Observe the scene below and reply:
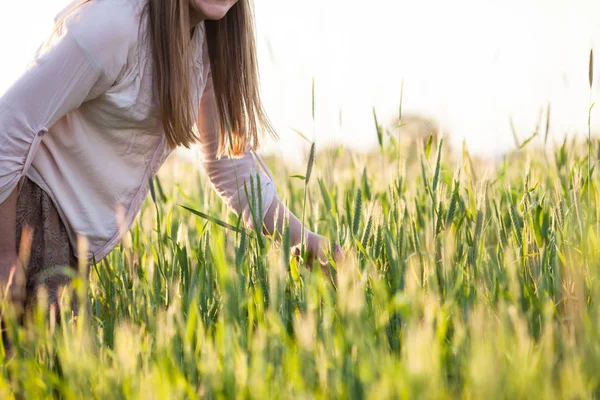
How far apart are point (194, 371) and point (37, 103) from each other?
66 cm

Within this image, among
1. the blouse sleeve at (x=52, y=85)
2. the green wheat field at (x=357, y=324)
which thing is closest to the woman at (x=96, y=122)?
the blouse sleeve at (x=52, y=85)

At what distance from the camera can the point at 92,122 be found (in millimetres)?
1713

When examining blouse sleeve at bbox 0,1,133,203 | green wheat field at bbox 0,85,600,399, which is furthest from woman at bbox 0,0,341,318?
green wheat field at bbox 0,85,600,399

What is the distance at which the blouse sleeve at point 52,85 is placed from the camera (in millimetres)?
1499

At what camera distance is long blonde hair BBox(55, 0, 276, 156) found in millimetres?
1715

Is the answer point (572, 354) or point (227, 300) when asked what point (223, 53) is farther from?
point (572, 354)

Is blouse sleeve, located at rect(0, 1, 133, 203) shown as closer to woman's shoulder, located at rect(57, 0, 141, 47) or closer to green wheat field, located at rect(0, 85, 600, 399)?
woman's shoulder, located at rect(57, 0, 141, 47)

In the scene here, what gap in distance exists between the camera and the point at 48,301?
165cm

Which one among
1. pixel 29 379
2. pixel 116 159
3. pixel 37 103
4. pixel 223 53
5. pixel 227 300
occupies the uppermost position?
pixel 223 53

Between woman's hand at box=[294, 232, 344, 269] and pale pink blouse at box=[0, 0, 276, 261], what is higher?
pale pink blouse at box=[0, 0, 276, 261]

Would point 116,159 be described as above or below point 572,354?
above

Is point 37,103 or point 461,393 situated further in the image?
point 37,103

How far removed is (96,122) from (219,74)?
43 cm

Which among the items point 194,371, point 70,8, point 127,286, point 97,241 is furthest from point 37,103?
point 194,371
